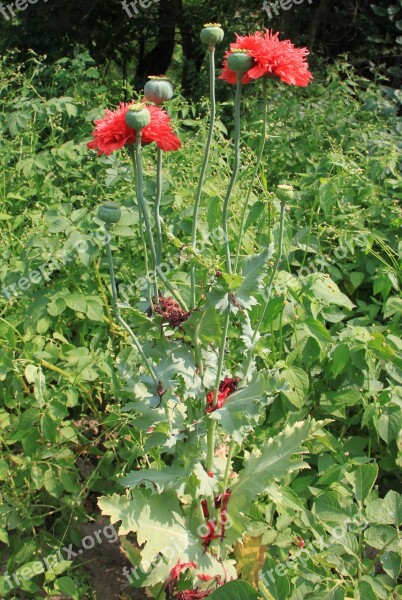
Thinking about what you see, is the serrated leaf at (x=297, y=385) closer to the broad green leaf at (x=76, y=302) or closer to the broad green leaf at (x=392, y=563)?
the broad green leaf at (x=392, y=563)

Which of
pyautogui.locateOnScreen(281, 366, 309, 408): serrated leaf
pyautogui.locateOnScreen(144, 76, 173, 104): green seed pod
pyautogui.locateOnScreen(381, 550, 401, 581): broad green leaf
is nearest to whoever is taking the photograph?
pyautogui.locateOnScreen(144, 76, 173, 104): green seed pod

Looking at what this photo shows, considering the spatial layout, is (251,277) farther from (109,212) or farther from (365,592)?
(365,592)

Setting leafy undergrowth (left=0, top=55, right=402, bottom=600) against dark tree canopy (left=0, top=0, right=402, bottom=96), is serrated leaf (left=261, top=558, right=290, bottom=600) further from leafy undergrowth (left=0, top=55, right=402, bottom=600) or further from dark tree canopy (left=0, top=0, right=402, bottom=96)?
dark tree canopy (left=0, top=0, right=402, bottom=96)

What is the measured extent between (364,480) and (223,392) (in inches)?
17.8

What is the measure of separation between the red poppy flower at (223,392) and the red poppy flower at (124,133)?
22.7 inches

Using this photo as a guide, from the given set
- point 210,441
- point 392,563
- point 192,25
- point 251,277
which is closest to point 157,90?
point 251,277

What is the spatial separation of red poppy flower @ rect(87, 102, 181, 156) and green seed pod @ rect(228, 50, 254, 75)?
0.17 metres

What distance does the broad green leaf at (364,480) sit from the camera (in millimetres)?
1666

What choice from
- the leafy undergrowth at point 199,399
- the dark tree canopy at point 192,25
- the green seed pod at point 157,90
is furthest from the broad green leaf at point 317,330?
the dark tree canopy at point 192,25

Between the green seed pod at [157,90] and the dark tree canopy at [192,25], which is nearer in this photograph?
the green seed pod at [157,90]

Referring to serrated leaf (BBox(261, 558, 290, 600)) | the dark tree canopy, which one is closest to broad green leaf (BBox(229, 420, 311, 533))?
serrated leaf (BBox(261, 558, 290, 600))

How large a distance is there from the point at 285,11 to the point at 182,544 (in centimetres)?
465

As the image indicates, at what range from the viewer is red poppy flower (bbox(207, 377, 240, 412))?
4.97 feet

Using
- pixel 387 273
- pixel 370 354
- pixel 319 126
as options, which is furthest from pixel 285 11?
pixel 370 354
